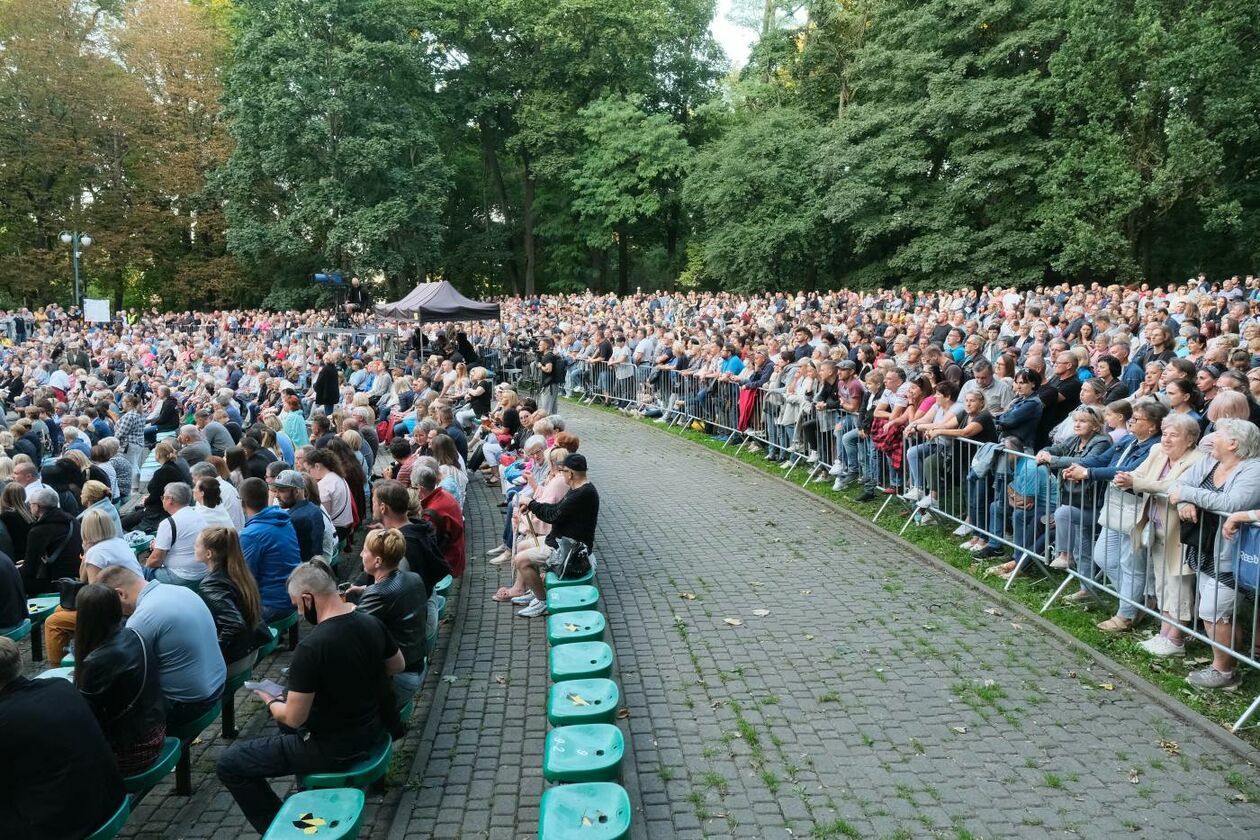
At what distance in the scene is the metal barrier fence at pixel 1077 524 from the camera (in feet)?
19.9

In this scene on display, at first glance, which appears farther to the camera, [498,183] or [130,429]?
[498,183]

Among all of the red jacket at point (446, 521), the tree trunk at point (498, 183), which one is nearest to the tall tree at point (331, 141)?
the tree trunk at point (498, 183)

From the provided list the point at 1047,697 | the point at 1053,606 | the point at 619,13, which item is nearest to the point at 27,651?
the point at 1047,697

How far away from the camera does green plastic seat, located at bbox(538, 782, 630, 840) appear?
13.4 ft

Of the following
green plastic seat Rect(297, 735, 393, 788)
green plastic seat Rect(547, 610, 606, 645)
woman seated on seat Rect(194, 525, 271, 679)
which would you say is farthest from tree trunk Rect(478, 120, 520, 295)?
green plastic seat Rect(297, 735, 393, 788)

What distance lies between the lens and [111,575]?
5.22 meters

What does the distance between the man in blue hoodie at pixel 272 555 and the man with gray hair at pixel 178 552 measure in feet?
1.24

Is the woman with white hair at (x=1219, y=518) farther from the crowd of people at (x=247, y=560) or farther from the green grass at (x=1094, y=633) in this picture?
the crowd of people at (x=247, y=560)

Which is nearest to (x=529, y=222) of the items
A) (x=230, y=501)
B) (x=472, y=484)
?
(x=472, y=484)

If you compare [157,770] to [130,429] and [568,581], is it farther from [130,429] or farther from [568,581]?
[130,429]

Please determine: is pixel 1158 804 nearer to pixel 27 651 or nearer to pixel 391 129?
pixel 27 651

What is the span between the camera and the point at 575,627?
21.6 feet

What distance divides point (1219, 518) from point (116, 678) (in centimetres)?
656

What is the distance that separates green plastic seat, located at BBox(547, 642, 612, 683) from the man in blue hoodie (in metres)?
2.27
